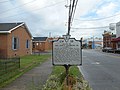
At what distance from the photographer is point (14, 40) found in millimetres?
32781

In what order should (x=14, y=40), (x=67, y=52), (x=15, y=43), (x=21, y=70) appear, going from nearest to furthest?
(x=67, y=52) → (x=21, y=70) → (x=14, y=40) → (x=15, y=43)

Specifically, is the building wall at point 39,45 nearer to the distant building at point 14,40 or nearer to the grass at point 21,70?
the distant building at point 14,40

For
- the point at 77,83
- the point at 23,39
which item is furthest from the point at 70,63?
the point at 23,39

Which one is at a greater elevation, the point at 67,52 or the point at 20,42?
the point at 20,42

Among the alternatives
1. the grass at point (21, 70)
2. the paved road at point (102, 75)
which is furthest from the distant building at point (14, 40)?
the paved road at point (102, 75)

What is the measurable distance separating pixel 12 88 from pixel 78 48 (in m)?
3.61

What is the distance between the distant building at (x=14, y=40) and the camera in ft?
97.0

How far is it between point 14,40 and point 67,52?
25523 millimetres

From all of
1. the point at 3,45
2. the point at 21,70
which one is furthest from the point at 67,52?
the point at 3,45

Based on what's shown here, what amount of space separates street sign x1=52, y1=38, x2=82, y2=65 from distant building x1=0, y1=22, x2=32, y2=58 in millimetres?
21850

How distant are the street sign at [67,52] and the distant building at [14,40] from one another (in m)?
21.9

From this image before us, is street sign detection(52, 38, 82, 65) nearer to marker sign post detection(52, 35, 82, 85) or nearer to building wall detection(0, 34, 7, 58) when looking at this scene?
marker sign post detection(52, 35, 82, 85)

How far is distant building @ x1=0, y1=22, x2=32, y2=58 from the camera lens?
29.6 metres

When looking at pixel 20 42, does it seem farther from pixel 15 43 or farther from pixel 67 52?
pixel 67 52
